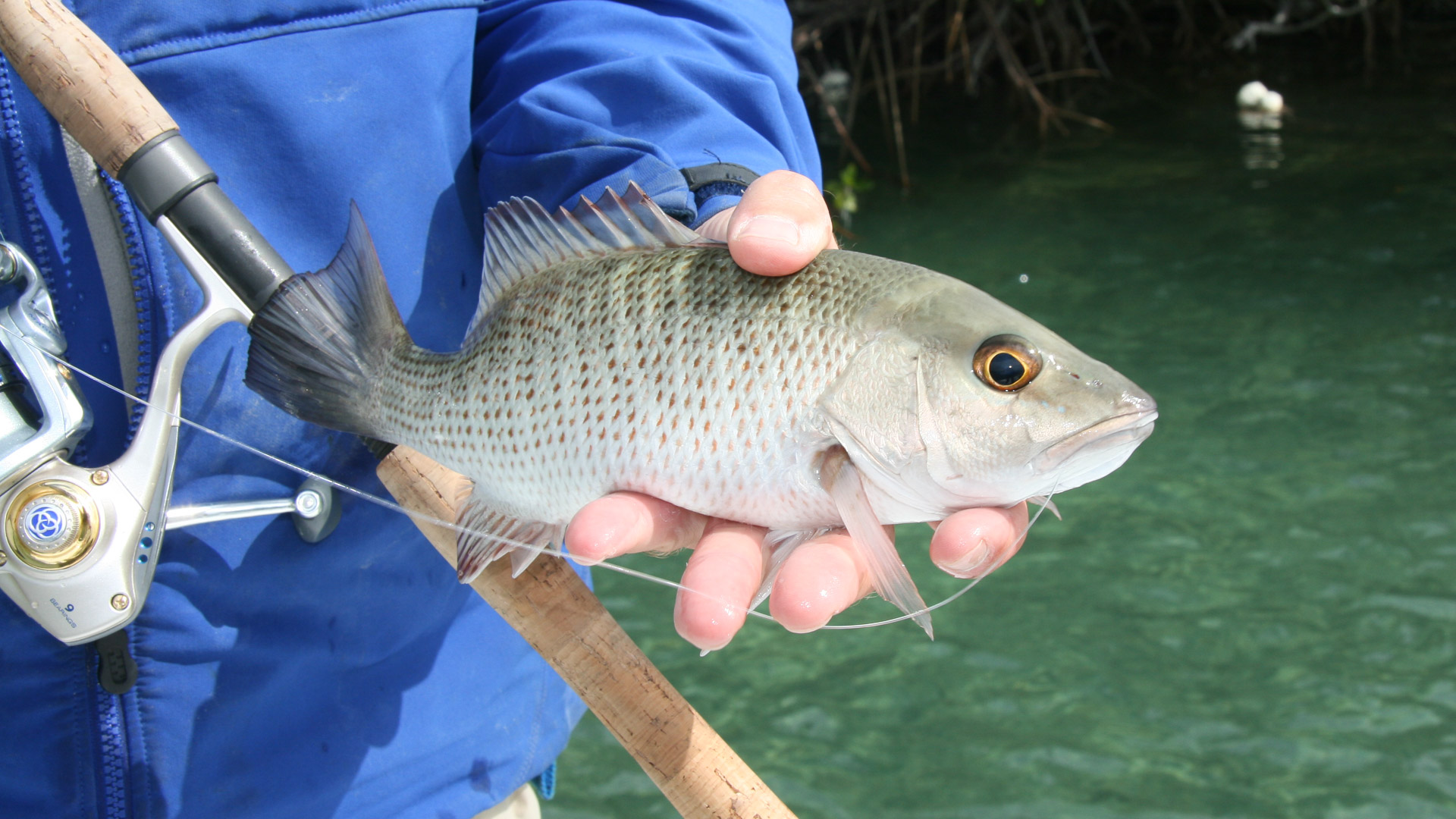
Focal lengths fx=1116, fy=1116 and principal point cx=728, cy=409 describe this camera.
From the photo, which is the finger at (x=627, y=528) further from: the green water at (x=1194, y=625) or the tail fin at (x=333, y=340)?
the green water at (x=1194, y=625)

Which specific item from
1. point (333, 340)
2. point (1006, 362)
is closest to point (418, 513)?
point (333, 340)

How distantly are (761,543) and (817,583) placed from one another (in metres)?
0.17

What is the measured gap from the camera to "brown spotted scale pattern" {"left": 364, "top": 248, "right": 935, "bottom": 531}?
1451 millimetres

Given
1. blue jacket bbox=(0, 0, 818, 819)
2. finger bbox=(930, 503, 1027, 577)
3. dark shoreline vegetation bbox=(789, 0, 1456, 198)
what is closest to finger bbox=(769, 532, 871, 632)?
finger bbox=(930, 503, 1027, 577)

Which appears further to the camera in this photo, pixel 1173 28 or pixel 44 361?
pixel 1173 28

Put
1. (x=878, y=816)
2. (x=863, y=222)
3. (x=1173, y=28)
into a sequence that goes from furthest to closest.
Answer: (x=1173, y=28) < (x=863, y=222) < (x=878, y=816)

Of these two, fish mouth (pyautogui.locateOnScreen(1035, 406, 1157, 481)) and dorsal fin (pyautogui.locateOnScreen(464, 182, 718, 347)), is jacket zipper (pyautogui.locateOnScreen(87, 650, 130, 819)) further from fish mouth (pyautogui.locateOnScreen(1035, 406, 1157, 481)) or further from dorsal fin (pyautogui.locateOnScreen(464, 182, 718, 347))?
fish mouth (pyautogui.locateOnScreen(1035, 406, 1157, 481))

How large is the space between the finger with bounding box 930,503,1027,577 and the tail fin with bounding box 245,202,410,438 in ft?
2.63

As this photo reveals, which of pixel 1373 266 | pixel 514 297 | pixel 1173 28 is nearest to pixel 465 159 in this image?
pixel 514 297

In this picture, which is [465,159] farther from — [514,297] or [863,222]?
[863,222]

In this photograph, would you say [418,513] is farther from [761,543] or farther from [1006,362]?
[1006,362]

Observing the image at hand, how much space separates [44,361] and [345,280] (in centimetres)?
39

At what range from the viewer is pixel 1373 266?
22.9 feet

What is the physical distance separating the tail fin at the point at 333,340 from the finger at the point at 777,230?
50 cm
